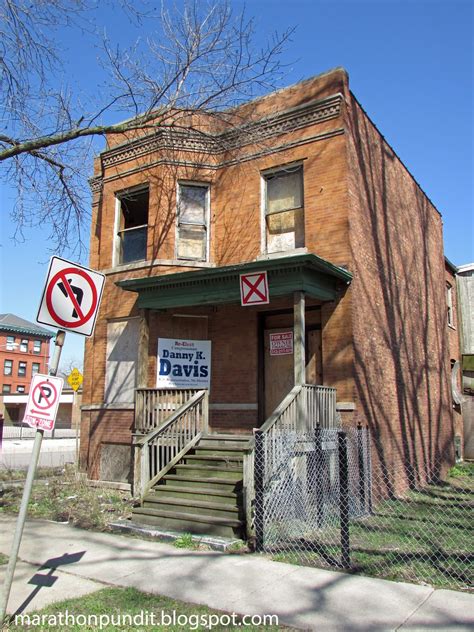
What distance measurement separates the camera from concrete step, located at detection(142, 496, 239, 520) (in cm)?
810

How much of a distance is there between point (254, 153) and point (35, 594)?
10.4 m

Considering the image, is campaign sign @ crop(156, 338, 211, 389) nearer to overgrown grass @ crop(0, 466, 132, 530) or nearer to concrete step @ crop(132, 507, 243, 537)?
overgrown grass @ crop(0, 466, 132, 530)

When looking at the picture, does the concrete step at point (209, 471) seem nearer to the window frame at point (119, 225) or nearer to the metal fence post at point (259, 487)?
the metal fence post at point (259, 487)

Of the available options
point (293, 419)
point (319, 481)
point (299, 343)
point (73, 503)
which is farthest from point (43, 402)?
point (73, 503)

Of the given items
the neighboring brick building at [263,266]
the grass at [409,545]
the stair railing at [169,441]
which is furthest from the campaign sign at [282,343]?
the grass at [409,545]

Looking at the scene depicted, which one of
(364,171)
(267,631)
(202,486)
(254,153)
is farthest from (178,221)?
(267,631)

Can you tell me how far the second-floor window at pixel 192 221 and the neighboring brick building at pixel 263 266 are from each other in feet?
0.11

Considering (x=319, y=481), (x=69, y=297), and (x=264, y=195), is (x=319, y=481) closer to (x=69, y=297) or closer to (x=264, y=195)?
(x=69, y=297)

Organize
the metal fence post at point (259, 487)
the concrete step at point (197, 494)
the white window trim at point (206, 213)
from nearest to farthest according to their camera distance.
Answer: the metal fence post at point (259, 487) < the concrete step at point (197, 494) < the white window trim at point (206, 213)

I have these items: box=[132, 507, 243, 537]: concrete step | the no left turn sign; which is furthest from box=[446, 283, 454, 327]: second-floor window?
the no left turn sign

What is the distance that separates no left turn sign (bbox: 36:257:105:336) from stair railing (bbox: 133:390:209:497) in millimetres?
4632

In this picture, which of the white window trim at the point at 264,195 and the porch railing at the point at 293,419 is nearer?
the porch railing at the point at 293,419

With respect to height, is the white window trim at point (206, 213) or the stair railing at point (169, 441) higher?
the white window trim at point (206, 213)

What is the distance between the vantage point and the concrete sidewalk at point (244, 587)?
4824 mm
